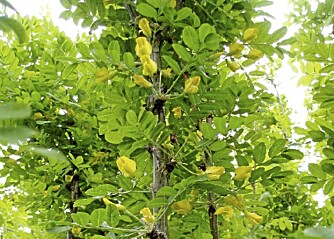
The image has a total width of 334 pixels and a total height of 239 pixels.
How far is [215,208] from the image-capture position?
1.00 m

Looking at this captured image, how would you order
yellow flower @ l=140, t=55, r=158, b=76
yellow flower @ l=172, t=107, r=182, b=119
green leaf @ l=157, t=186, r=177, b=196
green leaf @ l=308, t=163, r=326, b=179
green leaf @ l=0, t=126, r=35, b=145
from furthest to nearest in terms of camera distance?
green leaf @ l=308, t=163, r=326, b=179 < yellow flower @ l=172, t=107, r=182, b=119 < yellow flower @ l=140, t=55, r=158, b=76 < green leaf @ l=157, t=186, r=177, b=196 < green leaf @ l=0, t=126, r=35, b=145

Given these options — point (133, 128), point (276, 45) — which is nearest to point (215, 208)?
point (133, 128)

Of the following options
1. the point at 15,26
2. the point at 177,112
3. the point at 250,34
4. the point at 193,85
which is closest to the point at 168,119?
the point at 177,112

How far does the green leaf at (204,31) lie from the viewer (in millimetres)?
846

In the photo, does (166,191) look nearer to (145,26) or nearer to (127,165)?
(127,165)

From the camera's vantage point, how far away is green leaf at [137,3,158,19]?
2.98 feet

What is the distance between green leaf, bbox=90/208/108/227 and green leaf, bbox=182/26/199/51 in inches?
13.5

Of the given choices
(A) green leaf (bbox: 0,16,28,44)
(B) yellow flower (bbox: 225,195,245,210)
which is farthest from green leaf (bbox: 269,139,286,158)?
(A) green leaf (bbox: 0,16,28,44)

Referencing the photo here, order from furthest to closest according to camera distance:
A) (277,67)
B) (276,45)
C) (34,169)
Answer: (277,67), (34,169), (276,45)

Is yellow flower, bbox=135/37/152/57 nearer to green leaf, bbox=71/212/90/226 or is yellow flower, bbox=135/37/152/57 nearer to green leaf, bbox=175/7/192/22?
green leaf, bbox=175/7/192/22

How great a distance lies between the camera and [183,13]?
93cm

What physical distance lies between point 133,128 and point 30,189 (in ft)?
2.55

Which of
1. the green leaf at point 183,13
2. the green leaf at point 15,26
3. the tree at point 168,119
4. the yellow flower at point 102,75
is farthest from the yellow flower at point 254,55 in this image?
the green leaf at point 15,26

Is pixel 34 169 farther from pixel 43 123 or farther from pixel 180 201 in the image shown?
pixel 180 201
